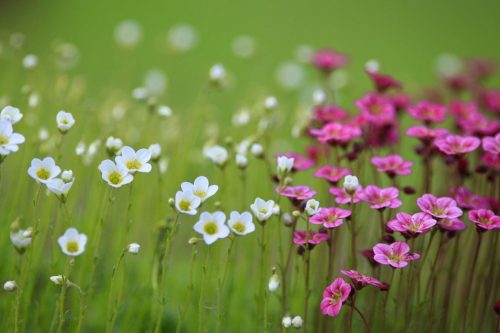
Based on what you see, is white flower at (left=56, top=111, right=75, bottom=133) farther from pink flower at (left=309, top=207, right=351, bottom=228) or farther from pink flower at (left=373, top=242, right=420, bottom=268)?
pink flower at (left=373, top=242, right=420, bottom=268)

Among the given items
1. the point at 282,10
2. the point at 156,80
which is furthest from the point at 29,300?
the point at 282,10

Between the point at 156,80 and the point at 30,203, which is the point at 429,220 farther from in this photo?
the point at 156,80

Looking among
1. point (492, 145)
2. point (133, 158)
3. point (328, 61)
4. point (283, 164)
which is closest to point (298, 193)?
point (283, 164)

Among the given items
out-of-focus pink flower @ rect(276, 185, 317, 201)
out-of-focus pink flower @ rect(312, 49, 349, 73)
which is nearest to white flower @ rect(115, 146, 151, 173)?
out-of-focus pink flower @ rect(276, 185, 317, 201)

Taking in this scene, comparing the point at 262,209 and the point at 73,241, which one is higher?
the point at 262,209

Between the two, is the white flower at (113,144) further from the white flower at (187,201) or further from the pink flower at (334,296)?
the pink flower at (334,296)

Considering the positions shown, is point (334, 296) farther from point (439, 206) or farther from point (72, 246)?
point (72, 246)

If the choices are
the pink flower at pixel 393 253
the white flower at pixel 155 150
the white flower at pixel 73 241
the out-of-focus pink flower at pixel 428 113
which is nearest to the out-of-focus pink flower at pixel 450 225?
the pink flower at pixel 393 253
